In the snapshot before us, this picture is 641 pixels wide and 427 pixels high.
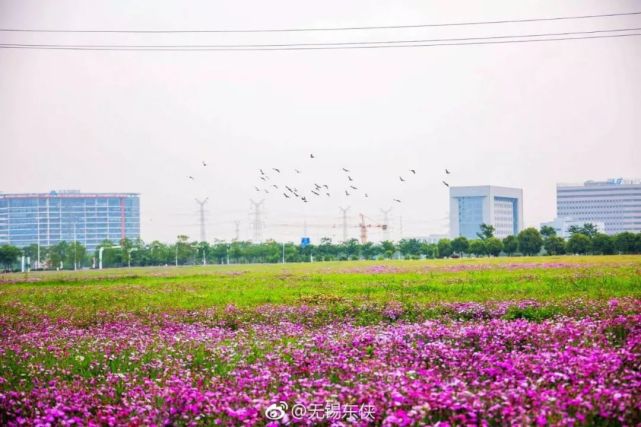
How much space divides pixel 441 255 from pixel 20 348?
307 feet

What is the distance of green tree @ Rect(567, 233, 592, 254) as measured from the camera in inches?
2980

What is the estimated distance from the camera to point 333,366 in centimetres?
860

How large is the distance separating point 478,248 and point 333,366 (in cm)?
8986

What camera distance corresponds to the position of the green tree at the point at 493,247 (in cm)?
9319

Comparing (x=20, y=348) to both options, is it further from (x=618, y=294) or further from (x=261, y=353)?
(x=618, y=294)

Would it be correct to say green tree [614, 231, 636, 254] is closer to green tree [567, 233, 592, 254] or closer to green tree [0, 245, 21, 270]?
green tree [567, 233, 592, 254]

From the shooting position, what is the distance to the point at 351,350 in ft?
31.9

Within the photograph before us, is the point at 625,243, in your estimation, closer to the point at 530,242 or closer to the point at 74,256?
the point at 530,242

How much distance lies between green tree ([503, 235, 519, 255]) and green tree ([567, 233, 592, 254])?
1276 centimetres

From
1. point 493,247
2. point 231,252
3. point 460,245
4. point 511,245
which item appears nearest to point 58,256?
point 231,252

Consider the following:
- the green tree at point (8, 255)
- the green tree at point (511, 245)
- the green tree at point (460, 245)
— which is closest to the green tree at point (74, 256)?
the green tree at point (8, 255)

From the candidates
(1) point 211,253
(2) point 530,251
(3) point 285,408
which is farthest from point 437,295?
(1) point 211,253

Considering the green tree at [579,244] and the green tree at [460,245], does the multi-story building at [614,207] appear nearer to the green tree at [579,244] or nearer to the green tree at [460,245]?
the green tree at [460,245]

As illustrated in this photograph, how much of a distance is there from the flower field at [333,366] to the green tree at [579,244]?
6164 centimetres
